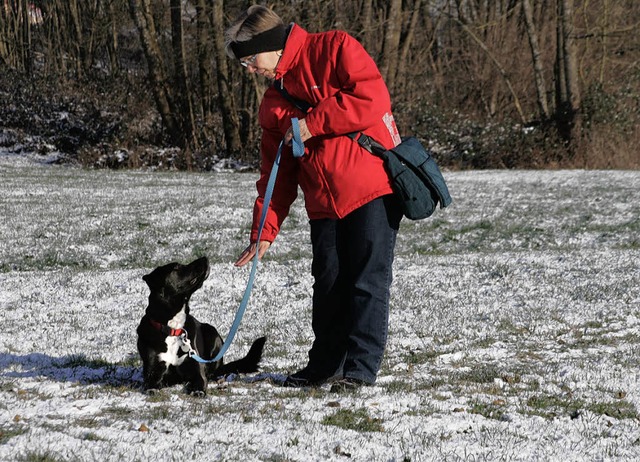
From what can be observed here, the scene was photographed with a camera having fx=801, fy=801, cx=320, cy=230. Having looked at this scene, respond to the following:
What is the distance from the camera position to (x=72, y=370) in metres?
5.04

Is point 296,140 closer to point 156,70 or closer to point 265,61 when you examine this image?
point 265,61

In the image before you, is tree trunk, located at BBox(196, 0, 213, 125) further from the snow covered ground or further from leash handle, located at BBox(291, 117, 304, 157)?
leash handle, located at BBox(291, 117, 304, 157)

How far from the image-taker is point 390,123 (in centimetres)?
430

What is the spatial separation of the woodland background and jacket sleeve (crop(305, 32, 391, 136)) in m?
18.7

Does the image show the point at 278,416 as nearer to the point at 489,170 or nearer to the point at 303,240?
the point at 303,240

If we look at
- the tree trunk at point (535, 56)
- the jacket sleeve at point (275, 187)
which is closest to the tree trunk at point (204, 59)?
the tree trunk at point (535, 56)

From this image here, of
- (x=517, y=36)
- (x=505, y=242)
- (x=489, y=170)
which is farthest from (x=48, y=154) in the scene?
(x=505, y=242)

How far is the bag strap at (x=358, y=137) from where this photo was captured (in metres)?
4.14

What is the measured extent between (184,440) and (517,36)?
2712cm

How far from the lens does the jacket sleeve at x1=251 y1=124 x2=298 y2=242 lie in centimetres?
446

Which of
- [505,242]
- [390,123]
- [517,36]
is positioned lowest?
[505,242]

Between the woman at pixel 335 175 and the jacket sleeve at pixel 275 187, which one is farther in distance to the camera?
the jacket sleeve at pixel 275 187

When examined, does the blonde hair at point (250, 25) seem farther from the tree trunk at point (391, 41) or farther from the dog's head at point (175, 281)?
the tree trunk at point (391, 41)

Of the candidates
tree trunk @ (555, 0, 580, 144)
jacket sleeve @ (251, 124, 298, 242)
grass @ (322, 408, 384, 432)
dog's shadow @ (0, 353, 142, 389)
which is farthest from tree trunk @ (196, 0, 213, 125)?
grass @ (322, 408, 384, 432)
